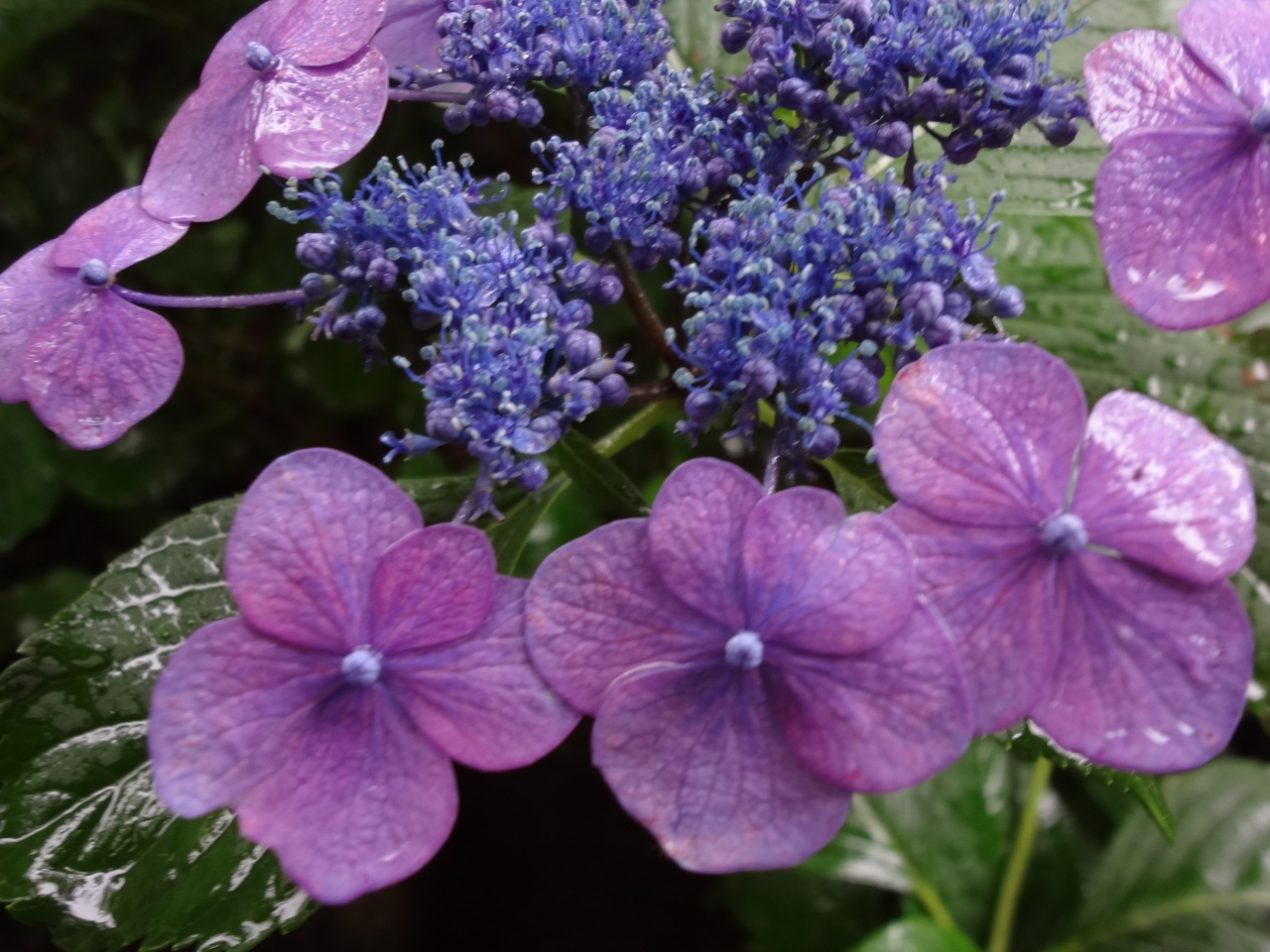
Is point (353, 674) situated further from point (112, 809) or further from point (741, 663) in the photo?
point (112, 809)

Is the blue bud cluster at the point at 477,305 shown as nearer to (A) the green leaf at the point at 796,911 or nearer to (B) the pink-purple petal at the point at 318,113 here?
(B) the pink-purple petal at the point at 318,113

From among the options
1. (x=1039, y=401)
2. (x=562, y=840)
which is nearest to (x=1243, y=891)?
(x=562, y=840)

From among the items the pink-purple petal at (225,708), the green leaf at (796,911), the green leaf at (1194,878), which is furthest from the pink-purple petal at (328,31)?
the green leaf at (1194,878)

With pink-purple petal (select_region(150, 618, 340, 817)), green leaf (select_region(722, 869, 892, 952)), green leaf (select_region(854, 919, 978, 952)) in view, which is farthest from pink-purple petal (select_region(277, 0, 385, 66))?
green leaf (select_region(722, 869, 892, 952))

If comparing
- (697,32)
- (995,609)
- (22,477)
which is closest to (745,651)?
(995,609)

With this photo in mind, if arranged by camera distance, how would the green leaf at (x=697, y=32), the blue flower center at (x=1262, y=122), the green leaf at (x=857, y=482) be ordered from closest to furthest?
the blue flower center at (x=1262, y=122) → the green leaf at (x=857, y=482) → the green leaf at (x=697, y=32)

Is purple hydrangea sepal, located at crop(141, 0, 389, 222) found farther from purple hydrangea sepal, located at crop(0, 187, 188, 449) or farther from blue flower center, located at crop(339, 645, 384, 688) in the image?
blue flower center, located at crop(339, 645, 384, 688)
